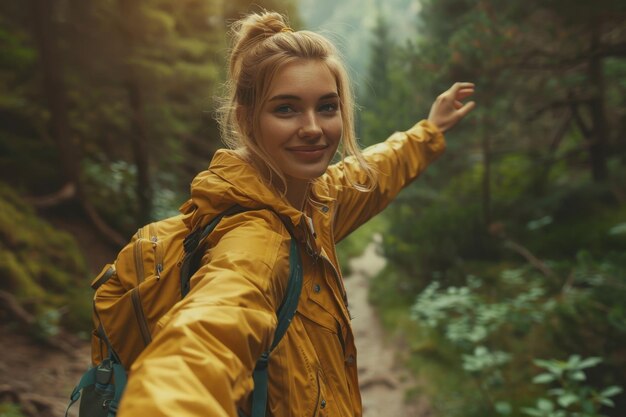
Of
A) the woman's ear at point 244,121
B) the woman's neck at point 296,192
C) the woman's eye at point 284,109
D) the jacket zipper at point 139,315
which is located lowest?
the jacket zipper at point 139,315

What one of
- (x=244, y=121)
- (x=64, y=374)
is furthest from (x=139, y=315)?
(x=64, y=374)

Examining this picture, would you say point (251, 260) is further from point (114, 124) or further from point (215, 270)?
point (114, 124)


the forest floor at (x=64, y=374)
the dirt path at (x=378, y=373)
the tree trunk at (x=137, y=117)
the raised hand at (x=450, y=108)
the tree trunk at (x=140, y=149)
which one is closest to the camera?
the raised hand at (x=450, y=108)

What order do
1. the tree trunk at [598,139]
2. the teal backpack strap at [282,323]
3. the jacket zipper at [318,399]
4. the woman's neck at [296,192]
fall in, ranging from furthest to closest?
1. the tree trunk at [598,139]
2. the woman's neck at [296,192]
3. the jacket zipper at [318,399]
4. the teal backpack strap at [282,323]

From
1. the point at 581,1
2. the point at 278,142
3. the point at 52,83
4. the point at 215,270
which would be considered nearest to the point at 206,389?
the point at 215,270

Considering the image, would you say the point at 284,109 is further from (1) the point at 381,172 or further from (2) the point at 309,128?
(1) the point at 381,172

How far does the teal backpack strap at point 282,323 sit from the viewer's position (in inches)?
59.4

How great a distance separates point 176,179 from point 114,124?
294 centimetres

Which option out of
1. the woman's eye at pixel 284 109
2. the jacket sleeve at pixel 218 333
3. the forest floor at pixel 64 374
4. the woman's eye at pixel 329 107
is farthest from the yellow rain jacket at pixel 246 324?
the forest floor at pixel 64 374

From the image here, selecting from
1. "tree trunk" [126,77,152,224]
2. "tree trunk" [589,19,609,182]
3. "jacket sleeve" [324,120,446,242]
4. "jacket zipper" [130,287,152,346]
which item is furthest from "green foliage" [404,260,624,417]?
"tree trunk" [126,77,152,224]

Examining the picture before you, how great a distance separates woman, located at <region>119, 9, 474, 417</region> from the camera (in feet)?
3.57

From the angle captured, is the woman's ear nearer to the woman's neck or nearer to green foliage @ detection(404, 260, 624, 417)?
the woman's neck

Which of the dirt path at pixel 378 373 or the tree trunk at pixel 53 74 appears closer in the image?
the dirt path at pixel 378 373

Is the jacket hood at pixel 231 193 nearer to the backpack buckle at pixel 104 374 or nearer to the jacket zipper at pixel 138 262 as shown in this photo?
the jacket zipper at pixel 138 262
